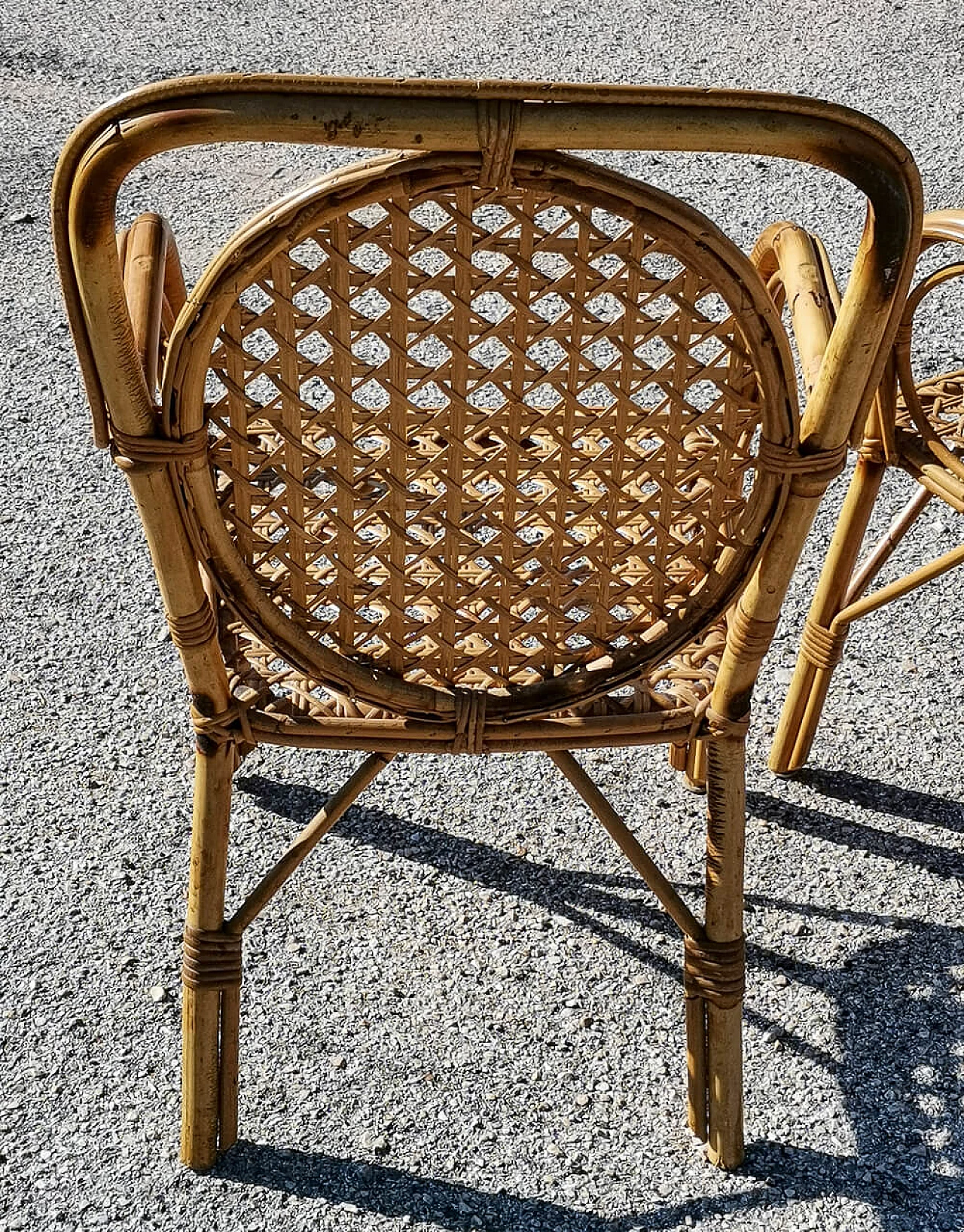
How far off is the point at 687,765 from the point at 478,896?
390 mm

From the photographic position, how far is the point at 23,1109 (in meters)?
1.78

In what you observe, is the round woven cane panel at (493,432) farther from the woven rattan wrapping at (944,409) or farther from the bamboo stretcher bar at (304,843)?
the woven rattan wrapping at (944,409)

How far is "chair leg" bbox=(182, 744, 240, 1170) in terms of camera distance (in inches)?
62.7

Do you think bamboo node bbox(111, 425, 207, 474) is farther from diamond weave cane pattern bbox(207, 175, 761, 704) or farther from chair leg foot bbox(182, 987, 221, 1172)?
chair leg foot bbox(182, 987, 221, 1172)

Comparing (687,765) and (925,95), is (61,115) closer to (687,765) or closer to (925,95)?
(925,95)

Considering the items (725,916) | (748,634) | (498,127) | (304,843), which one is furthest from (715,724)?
(498,127)

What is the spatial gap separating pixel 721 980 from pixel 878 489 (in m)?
0.80

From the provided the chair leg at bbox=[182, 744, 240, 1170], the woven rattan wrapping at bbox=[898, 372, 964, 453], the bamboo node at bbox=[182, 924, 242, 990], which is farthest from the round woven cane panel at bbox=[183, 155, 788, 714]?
the woven rattan wrapping at bbox=[898, 372, 964, 453]

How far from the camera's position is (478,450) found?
58.2 inches

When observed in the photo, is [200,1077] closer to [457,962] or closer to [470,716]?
[457,962]

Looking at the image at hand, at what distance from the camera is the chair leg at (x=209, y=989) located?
5.23 ft

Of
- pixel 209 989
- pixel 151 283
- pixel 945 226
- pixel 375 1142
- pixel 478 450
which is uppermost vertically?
pixel 945 226

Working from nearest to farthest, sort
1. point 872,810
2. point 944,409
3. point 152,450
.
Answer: point 152,450, point 944,409, point 872,810

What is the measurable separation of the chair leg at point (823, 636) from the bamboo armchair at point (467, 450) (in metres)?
0.37
